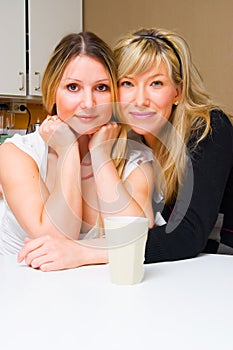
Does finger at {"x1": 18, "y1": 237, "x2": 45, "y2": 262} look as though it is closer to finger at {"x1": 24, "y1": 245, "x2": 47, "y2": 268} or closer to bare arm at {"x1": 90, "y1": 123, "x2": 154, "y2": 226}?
finger at {"x1": 24, "y1": 245, "x2": 47, "y2": 268}

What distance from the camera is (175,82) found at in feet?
4.25

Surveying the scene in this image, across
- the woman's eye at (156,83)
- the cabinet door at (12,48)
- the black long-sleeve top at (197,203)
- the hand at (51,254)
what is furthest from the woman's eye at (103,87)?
the cabinet door at (12,48)

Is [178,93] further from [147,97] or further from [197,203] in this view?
[197,203]

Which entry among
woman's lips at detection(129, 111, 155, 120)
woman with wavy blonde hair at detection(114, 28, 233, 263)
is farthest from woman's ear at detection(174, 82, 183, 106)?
woman's lips at detection(129, 111, 155, 120)

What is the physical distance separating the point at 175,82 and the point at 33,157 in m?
0.44

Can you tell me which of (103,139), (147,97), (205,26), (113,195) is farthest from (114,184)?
(205,26)

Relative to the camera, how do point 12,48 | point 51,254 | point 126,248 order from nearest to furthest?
point 126,248 < point 51,254 < point 12,48

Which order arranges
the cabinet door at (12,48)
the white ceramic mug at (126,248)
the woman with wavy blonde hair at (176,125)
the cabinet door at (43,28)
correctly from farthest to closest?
the cabinet door at (43,28), the cabinet door at (12,48), the woman with wavy blonde hair at (176,125), the white ceramic mug at (126,248)

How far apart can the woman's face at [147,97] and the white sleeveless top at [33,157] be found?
0.25ft

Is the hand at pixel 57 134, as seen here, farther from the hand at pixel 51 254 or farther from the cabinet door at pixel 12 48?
the cabinet door at pixel 12 48

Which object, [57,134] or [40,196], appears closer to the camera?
[40,196]

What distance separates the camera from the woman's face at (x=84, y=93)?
121cm

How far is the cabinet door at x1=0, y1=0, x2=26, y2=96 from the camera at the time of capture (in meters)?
3.13

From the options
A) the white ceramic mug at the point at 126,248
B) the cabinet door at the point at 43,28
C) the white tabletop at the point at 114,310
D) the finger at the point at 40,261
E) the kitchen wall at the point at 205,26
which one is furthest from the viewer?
the cabinet door at the point at 43,28
